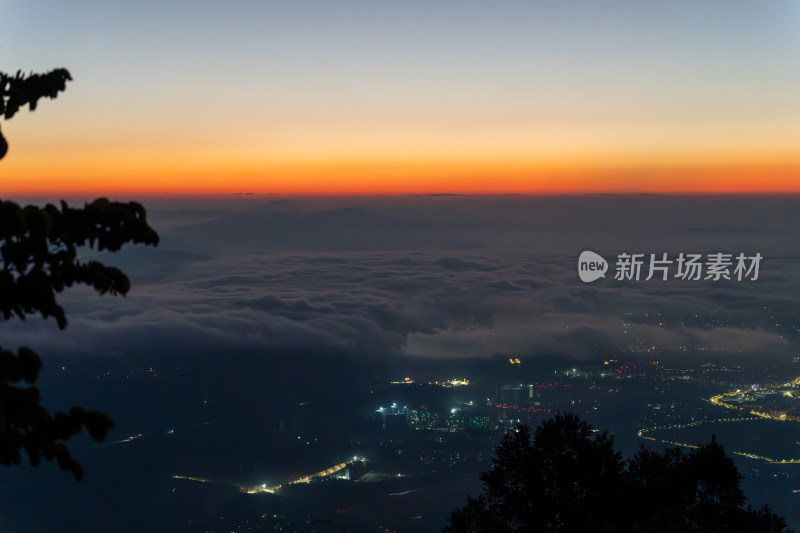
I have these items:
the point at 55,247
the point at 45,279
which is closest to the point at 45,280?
the point at 45,279

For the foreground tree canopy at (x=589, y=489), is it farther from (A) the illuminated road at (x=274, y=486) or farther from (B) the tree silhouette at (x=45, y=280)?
(A) the illuminated road at (x=274, y=486)

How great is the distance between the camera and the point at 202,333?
16238 cm

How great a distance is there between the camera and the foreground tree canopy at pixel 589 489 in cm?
1213

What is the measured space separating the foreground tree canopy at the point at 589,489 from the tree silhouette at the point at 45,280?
9.73m

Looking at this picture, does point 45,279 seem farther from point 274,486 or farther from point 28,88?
point 274,486

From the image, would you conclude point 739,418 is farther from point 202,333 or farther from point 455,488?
point 202,333

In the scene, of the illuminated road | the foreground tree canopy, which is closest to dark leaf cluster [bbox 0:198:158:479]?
the foreground tree canopy

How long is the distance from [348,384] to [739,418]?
7839 centimetres

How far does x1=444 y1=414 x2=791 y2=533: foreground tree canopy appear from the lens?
1213cm

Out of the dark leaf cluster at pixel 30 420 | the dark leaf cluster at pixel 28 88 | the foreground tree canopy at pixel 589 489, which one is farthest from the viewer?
the foreground tree canopy at pixel 589 489

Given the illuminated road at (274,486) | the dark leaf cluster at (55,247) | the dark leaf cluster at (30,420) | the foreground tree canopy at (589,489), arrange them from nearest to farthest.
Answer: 1. the dark leaf cluster at (30,420)
2. the dark leaf cluster at (55,247)
3. the foreground tree canopy at (589,489)
4. the illuminated road at (274,486)

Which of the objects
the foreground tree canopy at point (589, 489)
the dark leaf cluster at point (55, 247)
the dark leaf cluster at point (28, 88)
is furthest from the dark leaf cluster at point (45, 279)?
the foreground tree canopy at point (589, 489)

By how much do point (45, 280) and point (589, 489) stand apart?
37.1 ft

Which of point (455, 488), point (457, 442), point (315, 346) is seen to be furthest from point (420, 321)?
point (455, 488)
